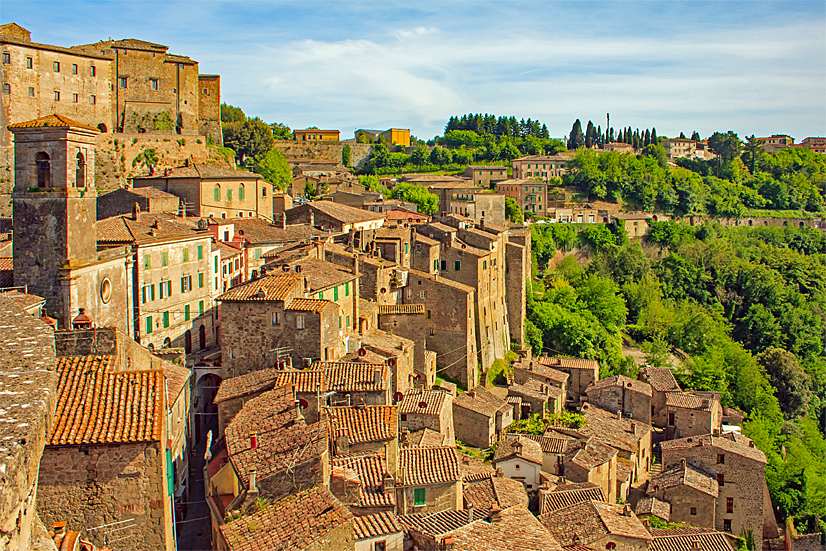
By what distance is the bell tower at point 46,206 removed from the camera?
1831cm

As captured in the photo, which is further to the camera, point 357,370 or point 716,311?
point 716,311

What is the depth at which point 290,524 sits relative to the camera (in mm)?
11312

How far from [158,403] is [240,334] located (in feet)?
38.3

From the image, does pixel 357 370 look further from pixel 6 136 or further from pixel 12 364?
pixel 6 136

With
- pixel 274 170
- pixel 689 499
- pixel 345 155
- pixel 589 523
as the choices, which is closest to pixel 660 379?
pixel 689 499

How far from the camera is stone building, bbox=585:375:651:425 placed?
35.1 metres

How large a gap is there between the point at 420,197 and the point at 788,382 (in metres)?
29.3

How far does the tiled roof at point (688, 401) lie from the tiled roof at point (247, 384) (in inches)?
917

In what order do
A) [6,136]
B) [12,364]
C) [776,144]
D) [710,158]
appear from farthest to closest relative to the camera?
[776,144] < [710,158] < [6,136] < [12,364]

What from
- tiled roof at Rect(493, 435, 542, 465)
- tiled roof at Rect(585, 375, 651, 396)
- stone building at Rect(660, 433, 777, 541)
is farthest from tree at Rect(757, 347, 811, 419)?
tiled roof at Rect(493, 435, 542, 465)

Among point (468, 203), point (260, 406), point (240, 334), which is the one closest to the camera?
point (260, 406)

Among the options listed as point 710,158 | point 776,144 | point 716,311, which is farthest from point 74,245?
point 776,144

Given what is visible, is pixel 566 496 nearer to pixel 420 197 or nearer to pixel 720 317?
pixel 420 197

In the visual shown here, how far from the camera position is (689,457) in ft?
99.0
